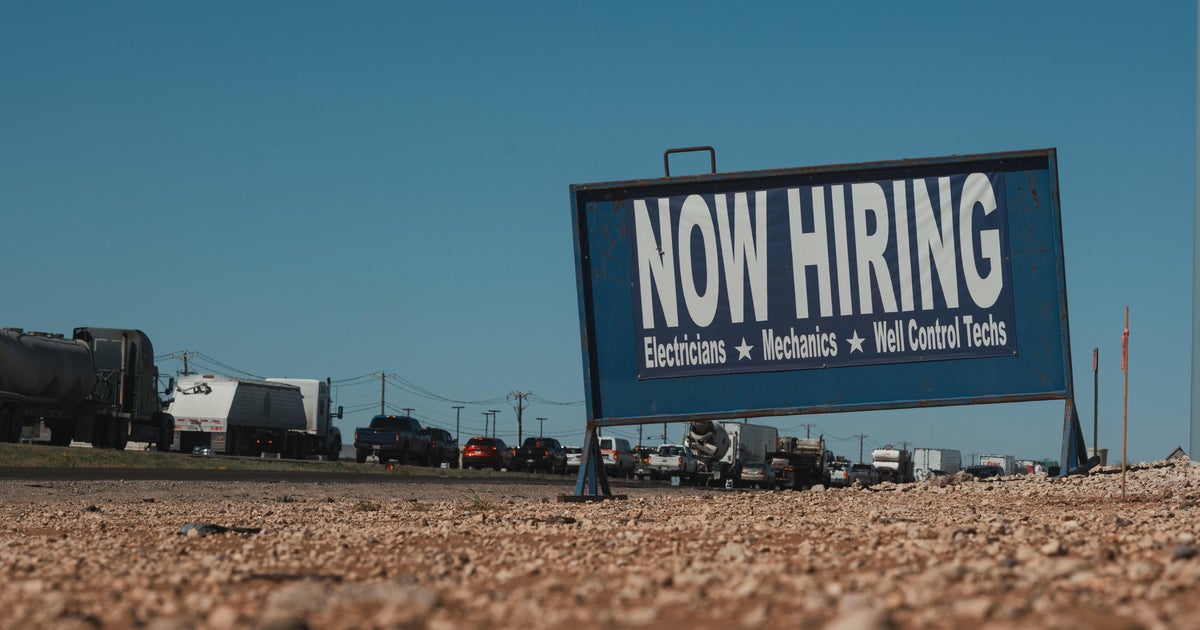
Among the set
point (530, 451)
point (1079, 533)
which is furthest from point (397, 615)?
point (530, 451)

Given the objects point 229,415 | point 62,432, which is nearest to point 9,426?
point 62,432

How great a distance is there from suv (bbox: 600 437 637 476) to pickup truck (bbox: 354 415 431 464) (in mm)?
8510

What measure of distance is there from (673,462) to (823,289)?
36.5 m

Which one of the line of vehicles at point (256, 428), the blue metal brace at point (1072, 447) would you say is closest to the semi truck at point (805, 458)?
the line of vehicles at point (256, 428)

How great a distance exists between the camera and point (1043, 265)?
52.5 feet

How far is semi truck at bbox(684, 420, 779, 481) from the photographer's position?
1948 inches

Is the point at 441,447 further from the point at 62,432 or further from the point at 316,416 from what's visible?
the point at 62,432

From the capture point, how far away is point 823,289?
53.4ft

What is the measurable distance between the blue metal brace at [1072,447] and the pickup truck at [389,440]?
4023 cm

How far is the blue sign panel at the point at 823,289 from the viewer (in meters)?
16.0

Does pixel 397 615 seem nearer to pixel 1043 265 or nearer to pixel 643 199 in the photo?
pixel 643 199

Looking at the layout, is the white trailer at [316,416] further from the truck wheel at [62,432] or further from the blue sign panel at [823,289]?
the blue sign panel at [823,289]

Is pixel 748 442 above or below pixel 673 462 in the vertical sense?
above

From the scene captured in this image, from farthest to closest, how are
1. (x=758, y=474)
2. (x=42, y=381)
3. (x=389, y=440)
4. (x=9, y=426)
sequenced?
(x=389, y=440), (x=758, y=474), (x=42, y=381), (x=9, y=426)
